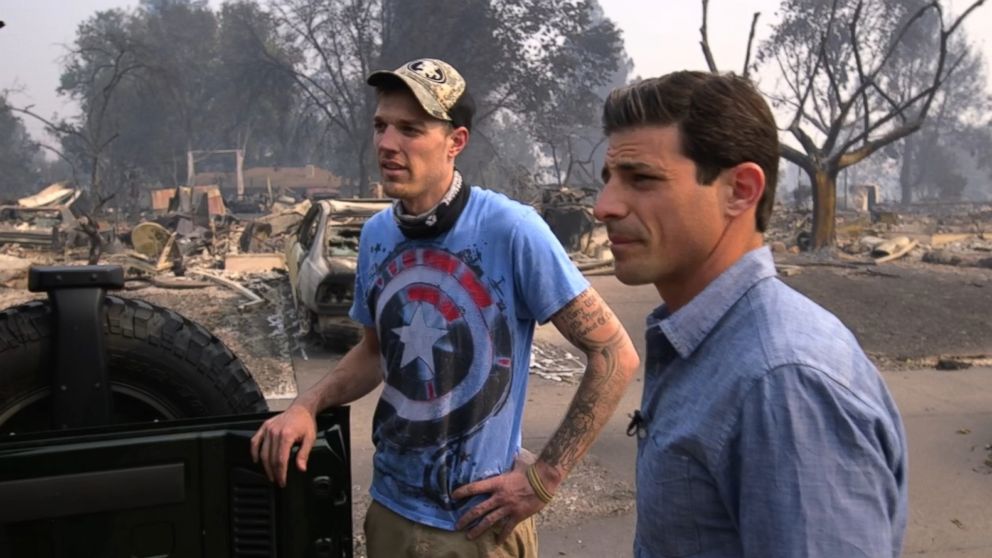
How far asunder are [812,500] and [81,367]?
204cm

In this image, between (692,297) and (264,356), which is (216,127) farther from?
(692,297)

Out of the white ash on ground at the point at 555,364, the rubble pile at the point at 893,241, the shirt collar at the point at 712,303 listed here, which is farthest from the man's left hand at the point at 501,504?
the rubble pile at the point at 893,241

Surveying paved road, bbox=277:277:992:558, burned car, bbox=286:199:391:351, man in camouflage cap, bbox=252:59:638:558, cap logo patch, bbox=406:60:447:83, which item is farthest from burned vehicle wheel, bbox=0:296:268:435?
burned car, bbox=286:199:391:351

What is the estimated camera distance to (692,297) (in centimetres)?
131

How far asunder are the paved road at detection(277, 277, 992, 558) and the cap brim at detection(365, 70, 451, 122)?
2807 mm

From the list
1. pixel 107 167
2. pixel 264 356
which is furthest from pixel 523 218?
pixel 107 167

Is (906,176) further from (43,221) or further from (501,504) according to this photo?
(501,504)

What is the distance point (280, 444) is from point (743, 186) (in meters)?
1.12

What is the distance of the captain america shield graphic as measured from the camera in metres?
2.14

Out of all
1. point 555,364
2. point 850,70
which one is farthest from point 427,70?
point 850,70

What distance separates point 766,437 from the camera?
40.0 inches

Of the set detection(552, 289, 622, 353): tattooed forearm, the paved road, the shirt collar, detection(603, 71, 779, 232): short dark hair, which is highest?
detection(603, 71, 779, 232): short dark hair

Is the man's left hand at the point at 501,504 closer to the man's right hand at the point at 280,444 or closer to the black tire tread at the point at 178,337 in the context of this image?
the man's right hand at the point at 280,444

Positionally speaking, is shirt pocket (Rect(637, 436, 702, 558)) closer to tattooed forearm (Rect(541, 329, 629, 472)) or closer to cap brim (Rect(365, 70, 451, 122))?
tattooed forearm (Rect(541, 329, 629, 472))
